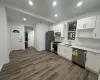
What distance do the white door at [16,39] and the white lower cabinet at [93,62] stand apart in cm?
551

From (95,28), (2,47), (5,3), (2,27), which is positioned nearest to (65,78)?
(95,28)

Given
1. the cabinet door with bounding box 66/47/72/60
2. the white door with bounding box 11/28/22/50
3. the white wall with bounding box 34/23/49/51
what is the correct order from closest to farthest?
the cabinet door with bounding box 66/47/72/60 < the white door with bounding box 11/28/22/50 < the white wall with bounding box 34/23/49/51

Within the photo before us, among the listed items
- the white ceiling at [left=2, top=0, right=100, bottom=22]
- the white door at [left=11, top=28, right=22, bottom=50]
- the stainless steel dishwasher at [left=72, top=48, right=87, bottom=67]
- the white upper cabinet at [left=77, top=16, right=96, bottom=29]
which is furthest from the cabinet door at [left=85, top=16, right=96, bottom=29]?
the white door at [left=11, top=28, right=22, bottom=50]

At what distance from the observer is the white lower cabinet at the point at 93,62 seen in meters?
1.92

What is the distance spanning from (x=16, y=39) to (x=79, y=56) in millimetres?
5320

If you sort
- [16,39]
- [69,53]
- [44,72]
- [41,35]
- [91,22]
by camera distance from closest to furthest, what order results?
1. [44,72]
2. [91,22]
3. [69,53]
4. [16,39]
5. [41,35]

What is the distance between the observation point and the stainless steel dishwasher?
229 centimetres

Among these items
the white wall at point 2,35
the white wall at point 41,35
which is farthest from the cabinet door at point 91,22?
the white wall at point 2,35

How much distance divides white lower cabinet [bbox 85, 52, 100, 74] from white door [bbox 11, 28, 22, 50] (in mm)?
5508

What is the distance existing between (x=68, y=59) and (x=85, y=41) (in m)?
1.50

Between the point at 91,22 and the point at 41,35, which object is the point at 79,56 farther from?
the point at 41,35

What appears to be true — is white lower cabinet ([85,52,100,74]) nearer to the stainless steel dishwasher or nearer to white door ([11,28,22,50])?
the stainless steel dishwasher

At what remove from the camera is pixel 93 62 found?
79.7 inches

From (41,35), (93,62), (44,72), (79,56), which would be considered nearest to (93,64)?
(93,62)
